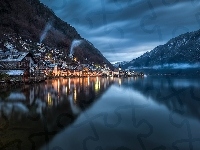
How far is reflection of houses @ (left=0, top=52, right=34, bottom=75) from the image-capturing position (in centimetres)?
9207

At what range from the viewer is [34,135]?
787 inches

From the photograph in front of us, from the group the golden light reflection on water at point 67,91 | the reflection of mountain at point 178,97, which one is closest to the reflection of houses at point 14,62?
the golden light reflection on water at point 67,91

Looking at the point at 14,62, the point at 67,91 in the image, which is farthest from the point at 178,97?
the point at 14,62

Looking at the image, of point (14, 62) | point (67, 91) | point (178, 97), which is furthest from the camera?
point (14, 62)

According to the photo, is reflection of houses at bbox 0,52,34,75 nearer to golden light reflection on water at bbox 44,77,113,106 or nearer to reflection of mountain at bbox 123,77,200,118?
golden light reflection on water at bbox 44,77,113,106

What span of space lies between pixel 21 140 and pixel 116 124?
1029 centimetres

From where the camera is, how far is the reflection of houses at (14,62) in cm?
9207

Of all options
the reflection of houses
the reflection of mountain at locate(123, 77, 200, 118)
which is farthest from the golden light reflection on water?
the reflection of houses

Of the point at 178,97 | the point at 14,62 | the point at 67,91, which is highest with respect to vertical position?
the point at 14,62

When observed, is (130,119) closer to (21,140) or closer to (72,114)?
(72,114)

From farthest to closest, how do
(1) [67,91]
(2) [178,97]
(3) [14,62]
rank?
1. (3) [14,62]
2. (1) [67,91]
3. (2) [178,97]

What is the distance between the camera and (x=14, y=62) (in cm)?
9338

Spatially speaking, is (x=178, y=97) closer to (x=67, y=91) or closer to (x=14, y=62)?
(x=67, y=91)

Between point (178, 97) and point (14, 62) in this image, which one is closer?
point (178, 97)
